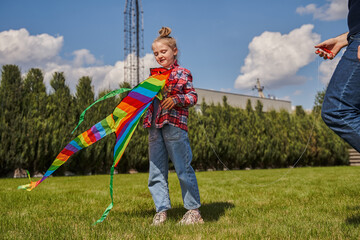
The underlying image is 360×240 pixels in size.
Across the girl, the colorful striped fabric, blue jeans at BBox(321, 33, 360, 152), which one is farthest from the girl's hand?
blue jeans at BBox(321, 33, 360, 152)

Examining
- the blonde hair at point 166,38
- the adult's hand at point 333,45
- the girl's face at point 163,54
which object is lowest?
the adult's hand at point 333,45

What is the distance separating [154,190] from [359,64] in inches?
77.7

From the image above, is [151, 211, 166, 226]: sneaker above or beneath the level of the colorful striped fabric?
beneath

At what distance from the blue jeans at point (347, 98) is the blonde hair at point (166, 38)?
4.94ft

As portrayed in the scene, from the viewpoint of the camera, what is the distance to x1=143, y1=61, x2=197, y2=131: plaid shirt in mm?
2875

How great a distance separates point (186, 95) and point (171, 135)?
15.0 inches

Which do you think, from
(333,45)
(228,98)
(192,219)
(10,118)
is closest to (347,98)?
(333,45)

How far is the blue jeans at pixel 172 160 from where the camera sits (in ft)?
9.45

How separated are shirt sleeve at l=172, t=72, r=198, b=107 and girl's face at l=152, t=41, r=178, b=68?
21 cm

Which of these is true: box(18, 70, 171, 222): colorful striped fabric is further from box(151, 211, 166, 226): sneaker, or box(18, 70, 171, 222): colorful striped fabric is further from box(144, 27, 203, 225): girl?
box(151, 211, 166, 226): sneaker

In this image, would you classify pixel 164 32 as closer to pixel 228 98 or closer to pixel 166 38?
pixel 166 38

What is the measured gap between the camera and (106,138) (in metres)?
10.8

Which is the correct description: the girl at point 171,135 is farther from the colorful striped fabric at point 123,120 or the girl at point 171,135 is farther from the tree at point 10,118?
the tree at point 10,118

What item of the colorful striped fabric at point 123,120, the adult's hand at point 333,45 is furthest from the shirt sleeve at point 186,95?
the adult's hand at point 333,45
